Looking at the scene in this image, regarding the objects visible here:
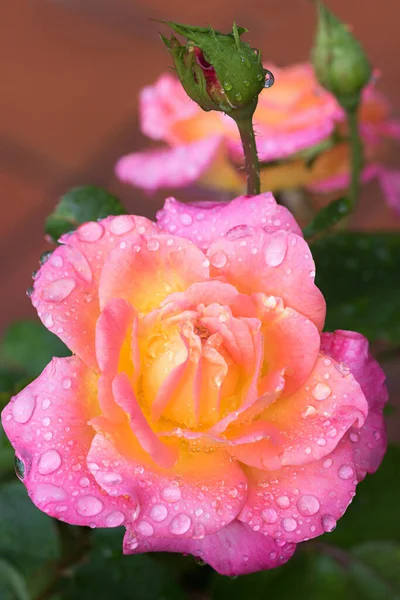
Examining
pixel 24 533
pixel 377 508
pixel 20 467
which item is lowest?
pixel 377 508

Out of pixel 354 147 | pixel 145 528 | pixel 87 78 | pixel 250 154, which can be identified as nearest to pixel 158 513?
pixel 145 528

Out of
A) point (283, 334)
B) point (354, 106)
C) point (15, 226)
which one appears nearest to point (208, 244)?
point (283, 334)

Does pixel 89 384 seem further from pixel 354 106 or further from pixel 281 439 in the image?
pixel 354 106

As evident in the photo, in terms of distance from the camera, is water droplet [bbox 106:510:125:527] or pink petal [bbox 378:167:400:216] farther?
pink petal [bbox 378:167:400:216]

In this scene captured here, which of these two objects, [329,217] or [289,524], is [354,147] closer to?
[329,217]

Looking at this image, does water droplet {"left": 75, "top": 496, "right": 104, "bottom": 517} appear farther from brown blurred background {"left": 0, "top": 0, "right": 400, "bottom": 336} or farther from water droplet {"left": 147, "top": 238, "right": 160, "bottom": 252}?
brown blurred background {"left": 0, "top": 0, "right": 400, "bottom": 336}

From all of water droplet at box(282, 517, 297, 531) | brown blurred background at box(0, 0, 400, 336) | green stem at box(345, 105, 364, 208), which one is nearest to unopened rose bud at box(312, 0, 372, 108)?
green stem at box(345, 105, 364, 208)

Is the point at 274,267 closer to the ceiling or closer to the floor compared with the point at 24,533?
closer to the ceiling
